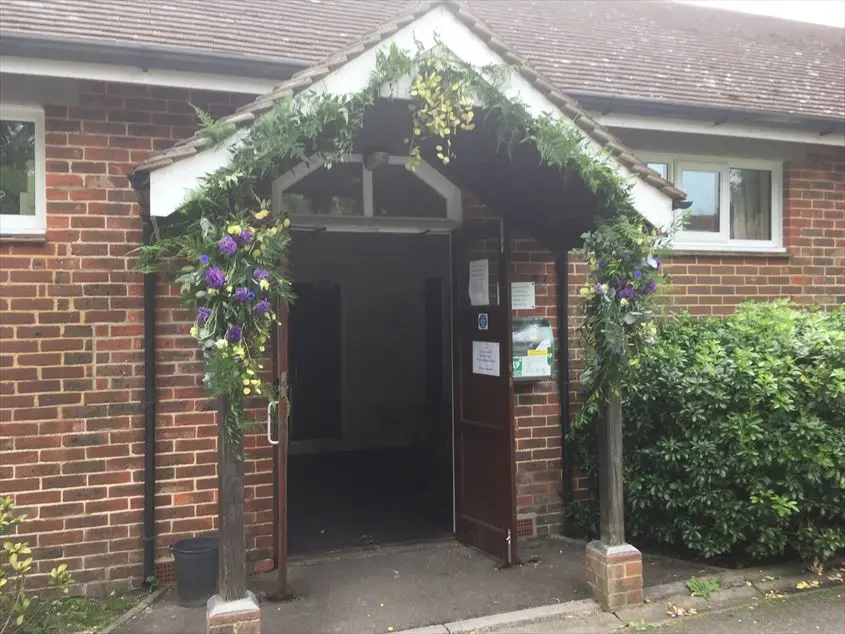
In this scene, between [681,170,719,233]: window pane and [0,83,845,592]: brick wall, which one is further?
[681,170,719,233]: window pane

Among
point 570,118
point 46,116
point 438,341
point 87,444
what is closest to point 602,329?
point 570,118

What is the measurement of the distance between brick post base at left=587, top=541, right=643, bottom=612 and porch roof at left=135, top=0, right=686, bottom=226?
210cm

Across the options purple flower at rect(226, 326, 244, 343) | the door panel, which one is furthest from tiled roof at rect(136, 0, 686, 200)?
the door panel

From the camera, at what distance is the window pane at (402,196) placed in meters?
5.38

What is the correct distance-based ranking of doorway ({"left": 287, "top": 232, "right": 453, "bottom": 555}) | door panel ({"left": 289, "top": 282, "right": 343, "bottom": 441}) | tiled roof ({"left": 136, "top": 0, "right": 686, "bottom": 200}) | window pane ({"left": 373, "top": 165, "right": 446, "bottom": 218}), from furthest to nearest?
door panel ({"left": 289, "top": 282, "right": 343, "bottom": 441}), doorway ({"left": 287, "top": 232, "right": 453, "bottom": 555}), window pane ({"left": 373, "top": 165, "right": 446, "bottom": 218}), tiled roof ({"left": 136, "top": 0, "right": 686, "bottom": 200})

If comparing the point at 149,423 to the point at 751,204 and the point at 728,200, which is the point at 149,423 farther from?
the point at 751,204

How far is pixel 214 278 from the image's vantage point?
3279mm

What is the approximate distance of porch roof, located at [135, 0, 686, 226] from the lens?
3.30m

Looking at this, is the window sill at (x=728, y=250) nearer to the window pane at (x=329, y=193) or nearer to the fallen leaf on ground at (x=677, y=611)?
the window pane at (x=329, y=193)

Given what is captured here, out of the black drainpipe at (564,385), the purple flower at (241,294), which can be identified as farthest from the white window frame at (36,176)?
the black drainpipe at (564,385)

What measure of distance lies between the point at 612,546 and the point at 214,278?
9.78ft

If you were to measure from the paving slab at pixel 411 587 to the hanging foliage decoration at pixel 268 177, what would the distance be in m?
1.54

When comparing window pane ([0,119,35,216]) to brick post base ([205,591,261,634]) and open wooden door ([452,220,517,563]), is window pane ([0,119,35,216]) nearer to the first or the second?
brick post base ([205,591,261,634])

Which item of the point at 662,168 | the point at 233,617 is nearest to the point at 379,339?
the point at 662,168
